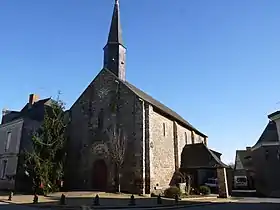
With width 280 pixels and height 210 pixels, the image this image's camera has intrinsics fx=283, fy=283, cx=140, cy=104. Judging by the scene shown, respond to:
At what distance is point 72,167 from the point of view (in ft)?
88.3

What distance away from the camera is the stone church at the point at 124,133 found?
23484 millimetres

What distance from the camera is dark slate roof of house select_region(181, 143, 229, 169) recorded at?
25619 mm

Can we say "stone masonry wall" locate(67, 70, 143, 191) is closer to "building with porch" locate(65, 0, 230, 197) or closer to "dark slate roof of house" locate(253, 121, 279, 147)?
"building with porch" locate(65, 0, 230, 197)

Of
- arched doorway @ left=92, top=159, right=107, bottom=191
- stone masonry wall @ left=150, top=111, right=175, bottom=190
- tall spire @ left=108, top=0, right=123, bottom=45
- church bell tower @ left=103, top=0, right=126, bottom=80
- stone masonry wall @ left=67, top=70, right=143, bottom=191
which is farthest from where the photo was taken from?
tall spire @ left=108, top=0, right=123, bottom=45

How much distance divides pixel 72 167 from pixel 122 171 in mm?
5842

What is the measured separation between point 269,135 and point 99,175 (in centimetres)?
2057

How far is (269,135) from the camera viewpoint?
33.1 m

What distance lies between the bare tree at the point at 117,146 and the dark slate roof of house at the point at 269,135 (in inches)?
719

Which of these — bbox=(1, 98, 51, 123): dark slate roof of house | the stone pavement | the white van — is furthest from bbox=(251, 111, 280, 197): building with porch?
bbox=(1, 98, 51, 123): dark slate roof of house

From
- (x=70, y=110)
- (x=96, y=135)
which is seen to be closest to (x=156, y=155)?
(x=96, y=135)

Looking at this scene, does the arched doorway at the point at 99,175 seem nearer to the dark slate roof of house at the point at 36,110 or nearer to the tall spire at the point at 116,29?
the dark slate roof of house at the point at 36,110

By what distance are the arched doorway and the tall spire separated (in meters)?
12.1

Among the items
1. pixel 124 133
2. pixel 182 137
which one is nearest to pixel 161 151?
pixel 124 133

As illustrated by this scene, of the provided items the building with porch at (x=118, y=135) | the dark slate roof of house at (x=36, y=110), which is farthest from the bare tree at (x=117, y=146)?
the dark slate roof of house at (x=36, y=110)
